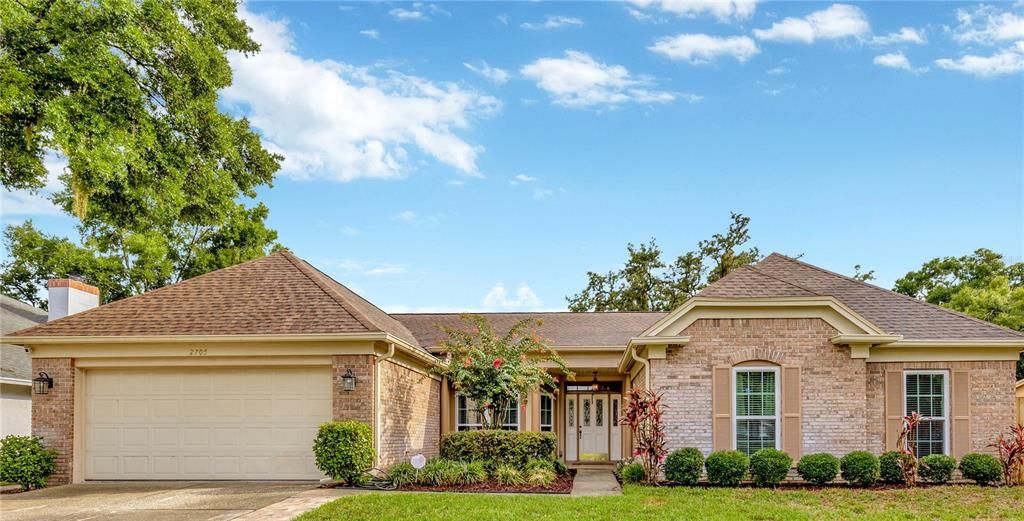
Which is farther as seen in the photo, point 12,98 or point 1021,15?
point 1021,15

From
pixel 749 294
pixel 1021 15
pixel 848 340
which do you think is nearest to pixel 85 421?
pixel 749 294

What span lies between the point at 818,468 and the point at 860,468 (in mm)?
669

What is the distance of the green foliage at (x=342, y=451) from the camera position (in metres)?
12.1

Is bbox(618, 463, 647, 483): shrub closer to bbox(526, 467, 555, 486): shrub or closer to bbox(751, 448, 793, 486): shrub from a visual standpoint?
bbox(526, 467, 555, 486): shrub

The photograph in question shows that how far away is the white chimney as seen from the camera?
1769 cm

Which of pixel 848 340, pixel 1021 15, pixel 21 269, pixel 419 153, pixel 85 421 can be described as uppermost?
pixel 1021 15

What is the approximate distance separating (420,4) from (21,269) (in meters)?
25.1

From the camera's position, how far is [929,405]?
Result: 14406 millimetres

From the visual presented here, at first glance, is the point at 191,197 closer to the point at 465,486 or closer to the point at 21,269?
the point at 465,486

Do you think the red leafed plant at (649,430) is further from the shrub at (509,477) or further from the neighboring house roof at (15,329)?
the neighboring house roof at (15,329)

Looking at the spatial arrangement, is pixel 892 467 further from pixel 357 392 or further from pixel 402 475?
pixel 357 392

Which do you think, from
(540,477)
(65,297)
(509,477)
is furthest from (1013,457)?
(65,297)

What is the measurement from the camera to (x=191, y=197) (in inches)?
583

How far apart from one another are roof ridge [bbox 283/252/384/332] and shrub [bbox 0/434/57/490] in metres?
5.03
